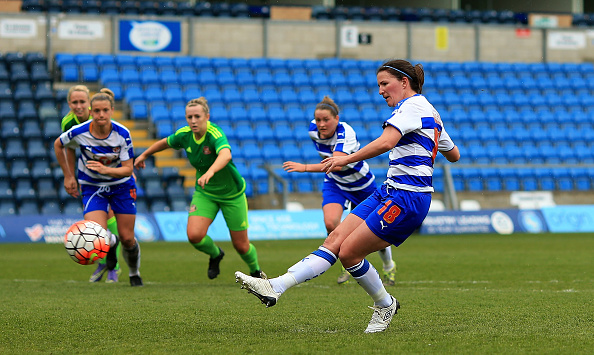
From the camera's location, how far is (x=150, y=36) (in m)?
28.6

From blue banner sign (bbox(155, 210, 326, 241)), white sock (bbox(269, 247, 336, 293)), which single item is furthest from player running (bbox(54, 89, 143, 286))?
blue banner sign (bbox(155, 210, 326, 241))

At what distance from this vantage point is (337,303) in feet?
26.2

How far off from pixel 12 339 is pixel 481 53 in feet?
94.9

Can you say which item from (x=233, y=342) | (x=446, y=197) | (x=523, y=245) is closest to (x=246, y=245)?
(x=233, y=342)

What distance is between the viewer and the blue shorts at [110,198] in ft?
32.2

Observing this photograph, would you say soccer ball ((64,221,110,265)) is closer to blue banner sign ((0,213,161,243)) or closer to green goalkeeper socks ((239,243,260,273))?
green goalkeeper socks ((239,243,260,273))

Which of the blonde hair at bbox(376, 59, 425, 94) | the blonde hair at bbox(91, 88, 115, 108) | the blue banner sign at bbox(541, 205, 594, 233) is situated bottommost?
the blue banner sign at bbox(541, 205, 594, 233)

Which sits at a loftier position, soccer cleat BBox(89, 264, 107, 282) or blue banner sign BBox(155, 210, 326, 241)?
soccer cleat BBox(89, 264, 107, 282)

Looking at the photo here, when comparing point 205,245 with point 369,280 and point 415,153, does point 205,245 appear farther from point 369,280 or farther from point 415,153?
point 415,153

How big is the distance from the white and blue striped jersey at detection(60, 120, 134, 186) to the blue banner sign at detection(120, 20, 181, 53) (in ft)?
63.3

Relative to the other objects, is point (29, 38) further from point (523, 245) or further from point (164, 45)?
point (523, 245)

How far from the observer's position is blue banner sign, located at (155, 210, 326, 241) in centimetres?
1936

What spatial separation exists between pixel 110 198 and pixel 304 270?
4578 millimetres

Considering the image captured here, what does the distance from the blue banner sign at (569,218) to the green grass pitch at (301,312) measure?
8.87 meters
